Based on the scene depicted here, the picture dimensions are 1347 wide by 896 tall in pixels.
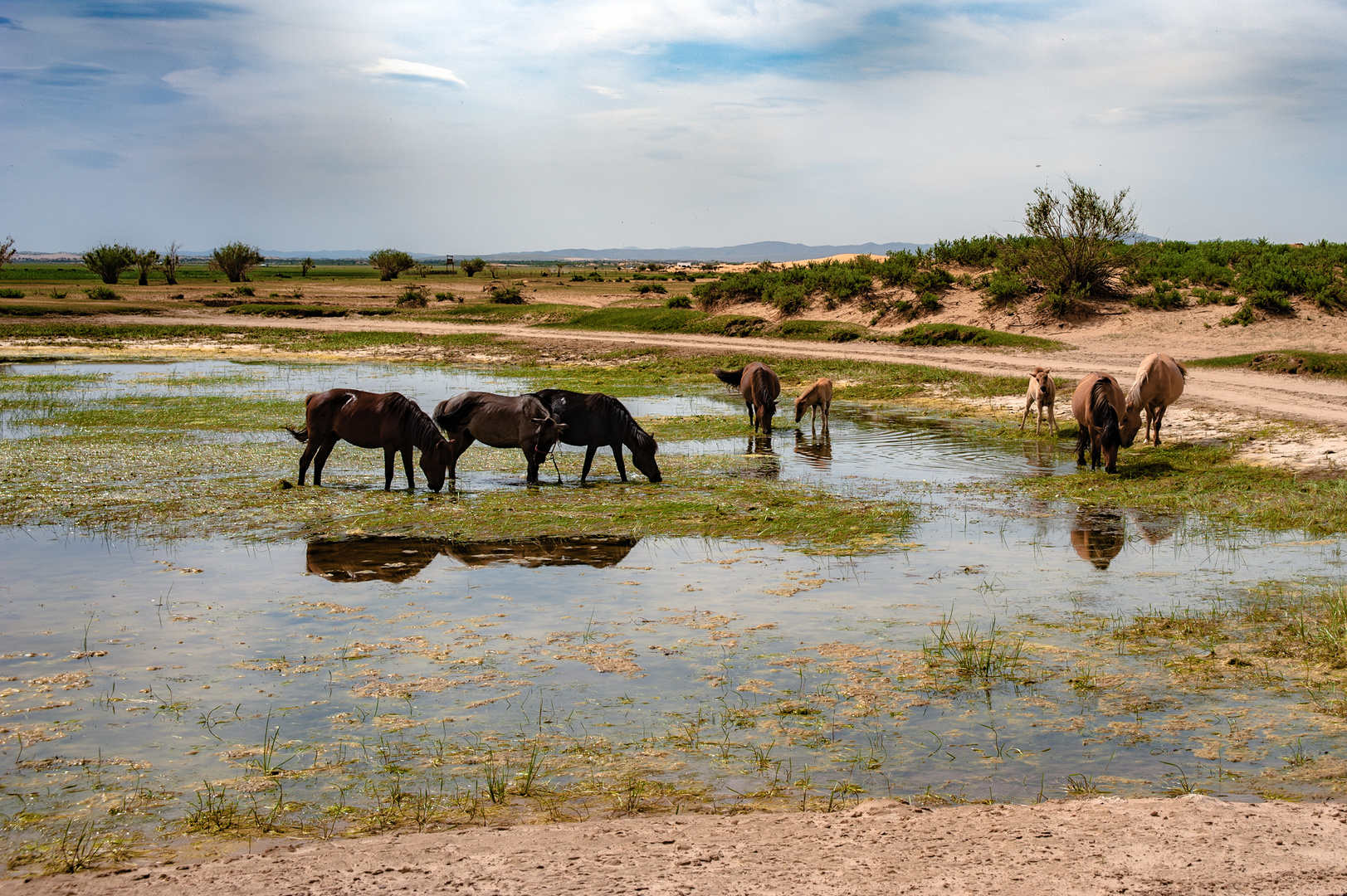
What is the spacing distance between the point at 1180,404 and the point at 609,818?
19.1 metres

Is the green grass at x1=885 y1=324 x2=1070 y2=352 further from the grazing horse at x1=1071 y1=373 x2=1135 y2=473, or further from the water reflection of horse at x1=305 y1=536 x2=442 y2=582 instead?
the water reflection of horse at x1=305 y1=536 x2=442 y2=582

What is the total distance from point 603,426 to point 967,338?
23.3m

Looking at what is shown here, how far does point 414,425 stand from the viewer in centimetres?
1375

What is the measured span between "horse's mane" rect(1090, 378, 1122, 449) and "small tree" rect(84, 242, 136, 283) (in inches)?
3178

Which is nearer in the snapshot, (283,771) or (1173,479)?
(283,771)

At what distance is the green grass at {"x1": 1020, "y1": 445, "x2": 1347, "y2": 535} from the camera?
39.1 feet

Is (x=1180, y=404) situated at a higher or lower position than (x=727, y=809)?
higher

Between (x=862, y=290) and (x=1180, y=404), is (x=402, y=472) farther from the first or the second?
(x=862, y=290)

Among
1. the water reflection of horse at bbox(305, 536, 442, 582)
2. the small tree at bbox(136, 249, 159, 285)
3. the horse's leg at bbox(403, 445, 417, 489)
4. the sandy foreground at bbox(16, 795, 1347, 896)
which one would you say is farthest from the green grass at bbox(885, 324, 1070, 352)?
the small tree at bbox(136, 249, 159, 285)

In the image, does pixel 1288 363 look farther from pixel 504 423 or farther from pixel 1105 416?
pixel 504 423

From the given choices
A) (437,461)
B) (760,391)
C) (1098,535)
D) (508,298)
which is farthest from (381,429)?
(508,298)

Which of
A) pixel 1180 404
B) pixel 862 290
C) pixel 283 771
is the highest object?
pixel 862 290

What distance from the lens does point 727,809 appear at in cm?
520

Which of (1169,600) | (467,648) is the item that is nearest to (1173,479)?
(1169,600)
